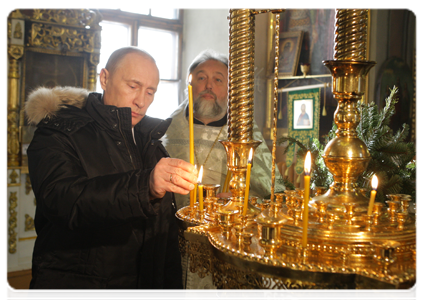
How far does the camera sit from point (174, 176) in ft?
3.61

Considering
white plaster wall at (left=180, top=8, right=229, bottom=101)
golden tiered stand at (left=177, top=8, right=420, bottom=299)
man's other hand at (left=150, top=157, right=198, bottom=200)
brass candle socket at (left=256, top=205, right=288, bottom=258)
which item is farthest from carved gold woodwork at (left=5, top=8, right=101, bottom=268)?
brass candle socket at (left=256, top=205, right=288, bottom=258)

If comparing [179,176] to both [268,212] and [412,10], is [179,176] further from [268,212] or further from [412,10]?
[412,10]

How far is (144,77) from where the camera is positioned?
1700mm

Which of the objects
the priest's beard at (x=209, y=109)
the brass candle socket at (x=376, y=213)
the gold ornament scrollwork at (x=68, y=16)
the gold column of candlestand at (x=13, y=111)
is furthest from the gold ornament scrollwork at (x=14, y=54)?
the brass candle socket at (x=376, y=213)

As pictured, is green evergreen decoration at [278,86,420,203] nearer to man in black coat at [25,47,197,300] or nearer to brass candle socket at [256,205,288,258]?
man in black coat at [25,47,197,300]

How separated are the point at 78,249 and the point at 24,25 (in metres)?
3.70

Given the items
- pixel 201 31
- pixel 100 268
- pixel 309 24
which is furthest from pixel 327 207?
pixel 201 31

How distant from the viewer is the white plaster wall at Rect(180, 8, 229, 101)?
5.62 metres

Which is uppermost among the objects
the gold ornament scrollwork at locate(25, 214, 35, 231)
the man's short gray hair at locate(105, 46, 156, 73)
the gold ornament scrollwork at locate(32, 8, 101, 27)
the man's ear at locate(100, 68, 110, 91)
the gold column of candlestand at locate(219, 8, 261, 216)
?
the gold ornament scrollwork at locate(32, 8, 101, 27)

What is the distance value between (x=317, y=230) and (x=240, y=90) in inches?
16.0

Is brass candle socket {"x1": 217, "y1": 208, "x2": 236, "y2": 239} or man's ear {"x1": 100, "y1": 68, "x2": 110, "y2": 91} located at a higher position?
man's ear {"x1": 100, "y1": 68, "x2": 110, "y2": 91}

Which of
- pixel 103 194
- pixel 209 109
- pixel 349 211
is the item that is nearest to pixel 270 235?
pixel 349 211

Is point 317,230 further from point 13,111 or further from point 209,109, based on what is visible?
point 13,111

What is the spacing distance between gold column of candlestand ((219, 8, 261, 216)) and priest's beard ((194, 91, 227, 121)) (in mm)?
1731
